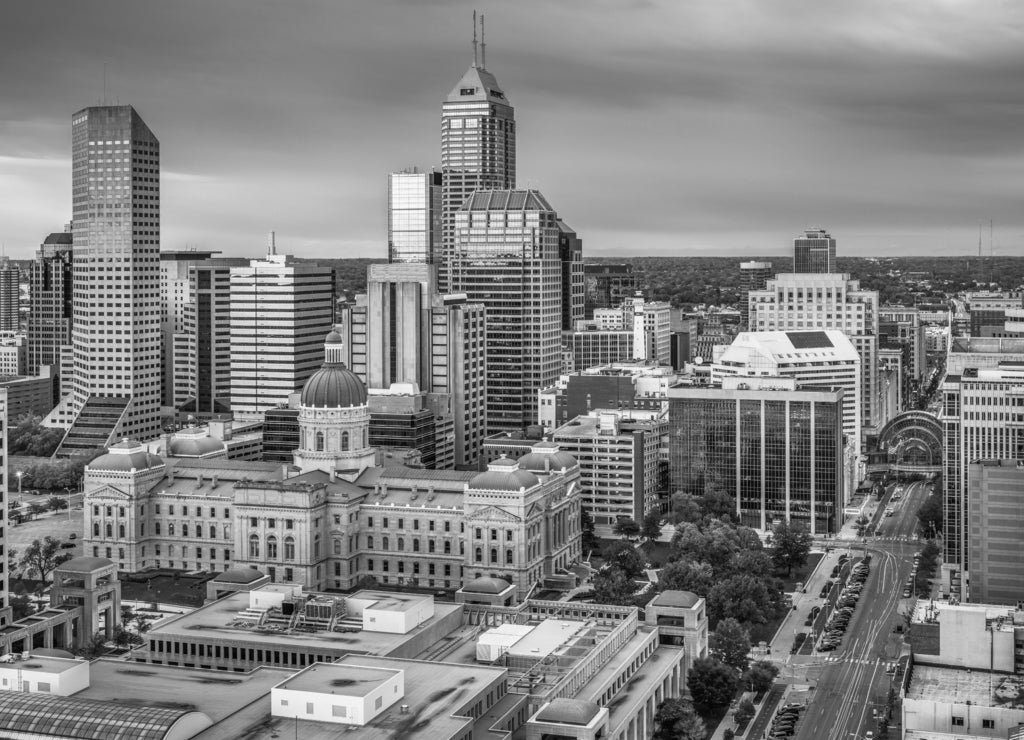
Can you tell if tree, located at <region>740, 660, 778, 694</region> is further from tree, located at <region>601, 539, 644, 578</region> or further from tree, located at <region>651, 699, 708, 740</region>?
tree, located at <region>601, 539, 644, 578</region>

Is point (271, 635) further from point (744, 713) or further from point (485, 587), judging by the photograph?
point (744, 713)

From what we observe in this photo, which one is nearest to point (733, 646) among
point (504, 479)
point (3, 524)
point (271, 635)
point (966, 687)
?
point (966, 687)

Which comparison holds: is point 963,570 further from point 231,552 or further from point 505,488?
point 231,552

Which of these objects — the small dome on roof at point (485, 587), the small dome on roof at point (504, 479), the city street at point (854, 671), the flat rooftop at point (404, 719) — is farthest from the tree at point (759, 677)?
the small dome on roof at point (504, 479)

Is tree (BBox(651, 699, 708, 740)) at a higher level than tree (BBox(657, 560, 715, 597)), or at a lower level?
lower

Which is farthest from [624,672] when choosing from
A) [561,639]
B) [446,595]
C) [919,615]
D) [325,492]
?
[325,492]

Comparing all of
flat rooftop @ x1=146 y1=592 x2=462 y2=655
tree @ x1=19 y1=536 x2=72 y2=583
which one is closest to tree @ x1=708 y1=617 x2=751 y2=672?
flat rooftop @ x1=146 y1=592 x2=462 y2=655

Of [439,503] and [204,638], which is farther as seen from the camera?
[439,503]
